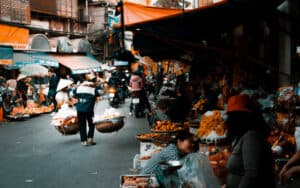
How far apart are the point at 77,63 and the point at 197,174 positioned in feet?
108

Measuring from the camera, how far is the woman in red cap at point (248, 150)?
3646 millimetres

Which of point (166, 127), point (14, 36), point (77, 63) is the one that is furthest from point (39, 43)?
point (166, 127)

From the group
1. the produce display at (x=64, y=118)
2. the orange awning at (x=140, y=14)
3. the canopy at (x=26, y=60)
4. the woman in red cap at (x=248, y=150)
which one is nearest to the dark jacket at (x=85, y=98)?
the produce display at (x=64, y=118)

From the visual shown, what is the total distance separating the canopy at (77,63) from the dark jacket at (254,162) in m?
30.4

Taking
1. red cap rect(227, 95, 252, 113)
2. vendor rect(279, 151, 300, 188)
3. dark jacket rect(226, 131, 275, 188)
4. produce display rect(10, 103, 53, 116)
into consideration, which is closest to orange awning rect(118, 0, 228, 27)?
red cap rect(227, 95, 252, 113)

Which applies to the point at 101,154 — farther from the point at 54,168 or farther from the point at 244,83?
the point at 244,83

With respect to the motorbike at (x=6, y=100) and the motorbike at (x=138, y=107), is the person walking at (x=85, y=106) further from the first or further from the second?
the motorbike at (x=6, y=100)

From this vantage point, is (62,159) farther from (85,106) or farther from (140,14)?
(140,14)

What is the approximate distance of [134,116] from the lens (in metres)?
19.8

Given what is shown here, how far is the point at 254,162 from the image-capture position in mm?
3631

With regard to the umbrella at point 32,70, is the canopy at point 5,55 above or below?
above

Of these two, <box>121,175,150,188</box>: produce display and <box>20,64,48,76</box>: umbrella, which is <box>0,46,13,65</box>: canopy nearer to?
<box>20,64,48,76</box>: umbrella

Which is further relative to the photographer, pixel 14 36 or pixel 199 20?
pixel 14 36

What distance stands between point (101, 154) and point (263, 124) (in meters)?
7.70
